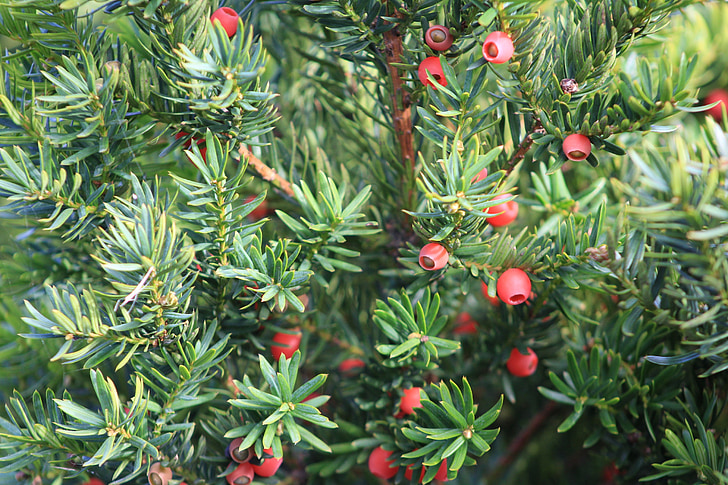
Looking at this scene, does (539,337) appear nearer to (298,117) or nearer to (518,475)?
(518,475)

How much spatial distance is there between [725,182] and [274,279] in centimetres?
40

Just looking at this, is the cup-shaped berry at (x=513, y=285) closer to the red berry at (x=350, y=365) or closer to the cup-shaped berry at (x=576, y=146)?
the cup-shaped berry at (x=576, y=146)

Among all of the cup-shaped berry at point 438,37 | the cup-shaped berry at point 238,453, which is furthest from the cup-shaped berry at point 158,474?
the cup-shaped berry at point 438,37

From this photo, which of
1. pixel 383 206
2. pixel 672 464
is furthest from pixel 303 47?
pixel 672 464

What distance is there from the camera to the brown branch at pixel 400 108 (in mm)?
558

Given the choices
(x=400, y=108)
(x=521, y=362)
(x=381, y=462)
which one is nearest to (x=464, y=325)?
(x=521, y=362)

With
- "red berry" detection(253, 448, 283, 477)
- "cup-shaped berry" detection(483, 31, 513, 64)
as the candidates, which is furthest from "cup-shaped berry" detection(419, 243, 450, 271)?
"red berry" detection(253, 448, 283, 477)

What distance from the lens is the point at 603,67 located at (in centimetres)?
49

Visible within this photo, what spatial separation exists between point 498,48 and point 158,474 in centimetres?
53

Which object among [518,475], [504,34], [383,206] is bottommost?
[518,475]

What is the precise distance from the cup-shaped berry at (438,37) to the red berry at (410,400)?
1.29 ft

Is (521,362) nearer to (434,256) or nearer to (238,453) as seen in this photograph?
(434,256)

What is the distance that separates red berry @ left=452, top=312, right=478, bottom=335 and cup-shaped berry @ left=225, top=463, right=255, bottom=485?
0.40 metres

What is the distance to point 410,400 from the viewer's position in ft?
2.08
